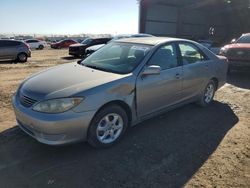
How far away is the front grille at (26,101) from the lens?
12.6 feet

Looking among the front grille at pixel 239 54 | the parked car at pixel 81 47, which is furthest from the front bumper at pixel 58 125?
the parked car at pixel 81 47

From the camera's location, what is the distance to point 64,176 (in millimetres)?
3488

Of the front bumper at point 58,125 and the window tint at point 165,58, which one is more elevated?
the window tint at point 165,58

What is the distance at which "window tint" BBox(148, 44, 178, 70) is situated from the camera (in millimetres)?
4812

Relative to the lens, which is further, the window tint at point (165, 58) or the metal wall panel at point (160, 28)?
the metal wall panel at point (160, 28)

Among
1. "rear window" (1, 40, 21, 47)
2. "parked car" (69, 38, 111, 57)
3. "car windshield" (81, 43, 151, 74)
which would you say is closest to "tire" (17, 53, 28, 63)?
"rear window" (1, 40, 21, 47)

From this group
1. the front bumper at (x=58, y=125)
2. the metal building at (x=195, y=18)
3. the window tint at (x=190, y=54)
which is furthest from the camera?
the metal building at (x=195, y=18)

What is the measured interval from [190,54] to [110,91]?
2.46 meters

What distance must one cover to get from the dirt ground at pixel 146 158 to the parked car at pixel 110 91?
32 cm

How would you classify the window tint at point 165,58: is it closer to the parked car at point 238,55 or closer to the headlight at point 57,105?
the headlight at point 57,105

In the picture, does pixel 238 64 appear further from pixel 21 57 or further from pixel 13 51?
pixel 13 51

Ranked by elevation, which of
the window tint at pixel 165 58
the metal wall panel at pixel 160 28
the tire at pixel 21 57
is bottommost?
the tire at pixel 21 57

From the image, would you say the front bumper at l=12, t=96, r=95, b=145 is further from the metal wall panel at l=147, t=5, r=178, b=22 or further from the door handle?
the metal wall panel at l=147, t=5, r=178, b=22

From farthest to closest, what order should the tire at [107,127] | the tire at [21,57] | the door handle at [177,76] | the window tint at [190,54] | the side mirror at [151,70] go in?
1. the tire at [21,57]
2. the window tint at [190,54]
3. the door handle at [177,76]
4. the side mirror at [151,70]
5. the tire at [107,127]
